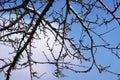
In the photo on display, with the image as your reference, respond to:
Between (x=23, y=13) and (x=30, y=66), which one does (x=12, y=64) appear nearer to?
(x=30, y=66)

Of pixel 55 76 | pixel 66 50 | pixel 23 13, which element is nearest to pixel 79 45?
pixel 66 50

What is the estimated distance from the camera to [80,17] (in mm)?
6406

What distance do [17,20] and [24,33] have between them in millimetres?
341

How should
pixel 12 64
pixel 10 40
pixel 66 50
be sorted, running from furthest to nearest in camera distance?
pixel 10 40 → pixel 66 50 → pixel 12 64

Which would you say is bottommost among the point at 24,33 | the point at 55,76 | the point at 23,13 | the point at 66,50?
the point at 55,76

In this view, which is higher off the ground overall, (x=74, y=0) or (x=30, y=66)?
(x=74, y=0)

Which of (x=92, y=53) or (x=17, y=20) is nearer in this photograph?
(x=92, y=53)

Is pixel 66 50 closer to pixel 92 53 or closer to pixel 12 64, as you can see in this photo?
pixel 92 53

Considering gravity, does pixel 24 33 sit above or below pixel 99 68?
above

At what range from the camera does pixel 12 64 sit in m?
6.16

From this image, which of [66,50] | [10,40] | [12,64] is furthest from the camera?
[10,40]

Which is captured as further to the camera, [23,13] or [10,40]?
[10,40]

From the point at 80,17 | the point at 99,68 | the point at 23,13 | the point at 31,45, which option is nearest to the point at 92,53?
the point at 99,68

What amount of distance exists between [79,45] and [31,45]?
3.13ft
